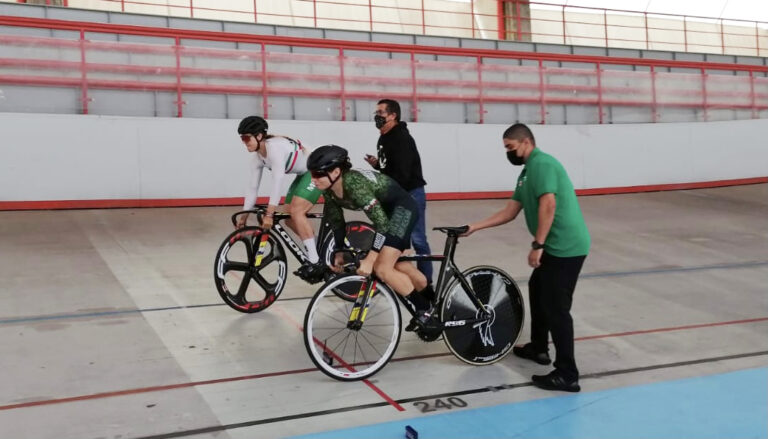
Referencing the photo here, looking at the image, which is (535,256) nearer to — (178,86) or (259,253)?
Result: (259,253)

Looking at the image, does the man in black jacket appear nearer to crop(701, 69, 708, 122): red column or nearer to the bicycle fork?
the bicycle fork

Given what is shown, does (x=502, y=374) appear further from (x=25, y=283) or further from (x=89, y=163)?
(x=89, y=163)

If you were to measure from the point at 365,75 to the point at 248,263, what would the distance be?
736 cm

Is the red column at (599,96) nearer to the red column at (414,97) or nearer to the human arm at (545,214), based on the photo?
the red column at (414,97)

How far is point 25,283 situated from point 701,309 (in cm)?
563

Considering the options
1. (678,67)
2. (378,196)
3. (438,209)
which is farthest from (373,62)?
(378,196)

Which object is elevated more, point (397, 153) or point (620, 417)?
point (397, 153)

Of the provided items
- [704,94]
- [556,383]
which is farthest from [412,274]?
[704,94]

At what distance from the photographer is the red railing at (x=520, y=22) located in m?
16.0

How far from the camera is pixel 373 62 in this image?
11.8 meters

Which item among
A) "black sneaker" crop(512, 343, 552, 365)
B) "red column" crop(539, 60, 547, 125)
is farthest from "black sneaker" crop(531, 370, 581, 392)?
"red column" crop(539, 60, 547, 125)

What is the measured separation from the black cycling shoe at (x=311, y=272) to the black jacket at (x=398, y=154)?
932mm

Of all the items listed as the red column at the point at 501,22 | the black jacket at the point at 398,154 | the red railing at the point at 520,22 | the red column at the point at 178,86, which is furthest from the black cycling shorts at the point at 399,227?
the red column at the point at 501,22

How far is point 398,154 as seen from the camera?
4965 millimetres
